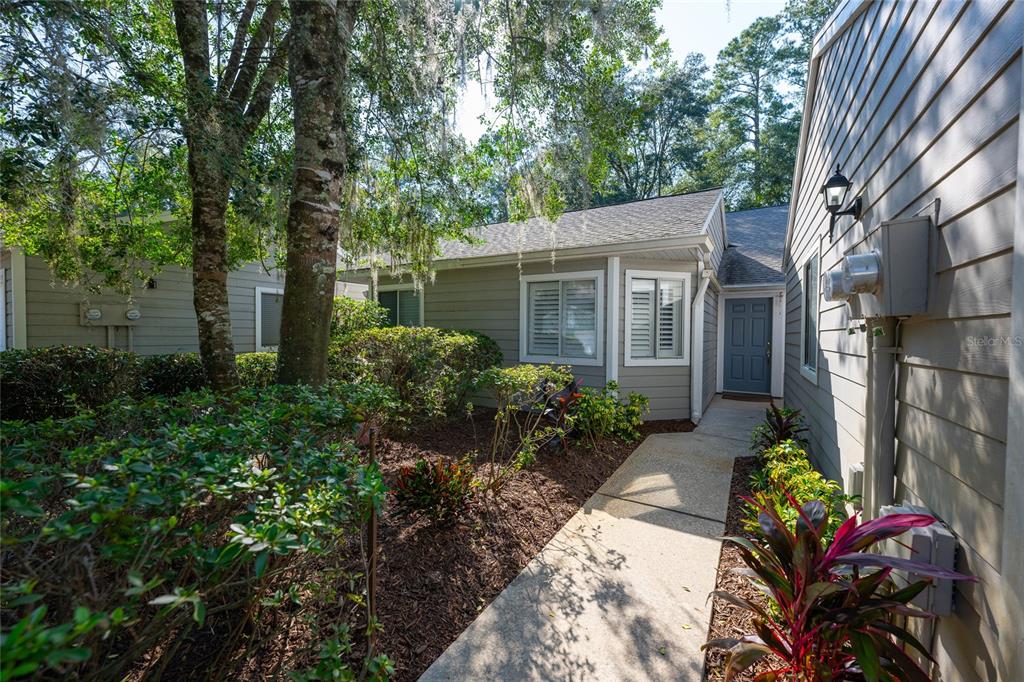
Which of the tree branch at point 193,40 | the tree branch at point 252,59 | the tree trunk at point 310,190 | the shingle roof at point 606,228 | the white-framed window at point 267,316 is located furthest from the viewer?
the white-framed window at point 267,316

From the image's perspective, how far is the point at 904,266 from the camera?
1807 millimetres

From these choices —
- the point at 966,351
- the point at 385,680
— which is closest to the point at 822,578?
the point at 966,351

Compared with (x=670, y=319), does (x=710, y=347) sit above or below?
below

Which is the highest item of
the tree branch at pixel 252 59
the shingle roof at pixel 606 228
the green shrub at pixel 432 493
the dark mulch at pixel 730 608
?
the tree branch at pixel 252 59

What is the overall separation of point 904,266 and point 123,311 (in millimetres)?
9901

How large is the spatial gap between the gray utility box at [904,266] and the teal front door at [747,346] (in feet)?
26.9

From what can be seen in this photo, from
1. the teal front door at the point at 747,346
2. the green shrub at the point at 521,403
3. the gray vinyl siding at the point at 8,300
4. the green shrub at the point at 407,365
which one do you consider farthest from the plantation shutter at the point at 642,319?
the gray vinyl siding at the point at 8,300

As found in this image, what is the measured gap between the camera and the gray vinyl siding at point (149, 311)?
656 cm

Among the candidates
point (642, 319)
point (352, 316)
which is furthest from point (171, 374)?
point (642, 319)

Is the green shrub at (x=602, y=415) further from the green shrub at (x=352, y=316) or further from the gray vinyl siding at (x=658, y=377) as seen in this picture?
the green shrub at (x=352, y=316)

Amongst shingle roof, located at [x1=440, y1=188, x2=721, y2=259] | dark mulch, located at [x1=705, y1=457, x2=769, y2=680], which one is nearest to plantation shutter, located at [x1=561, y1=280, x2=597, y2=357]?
shingle roof, located at [x1=440, y1=188, x2=721, y2=259]

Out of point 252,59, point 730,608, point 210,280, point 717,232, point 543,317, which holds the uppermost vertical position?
point 252,59

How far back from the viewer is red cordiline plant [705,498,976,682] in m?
1.53

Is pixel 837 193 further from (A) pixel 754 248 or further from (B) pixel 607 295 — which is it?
(A) pixel 754 248
